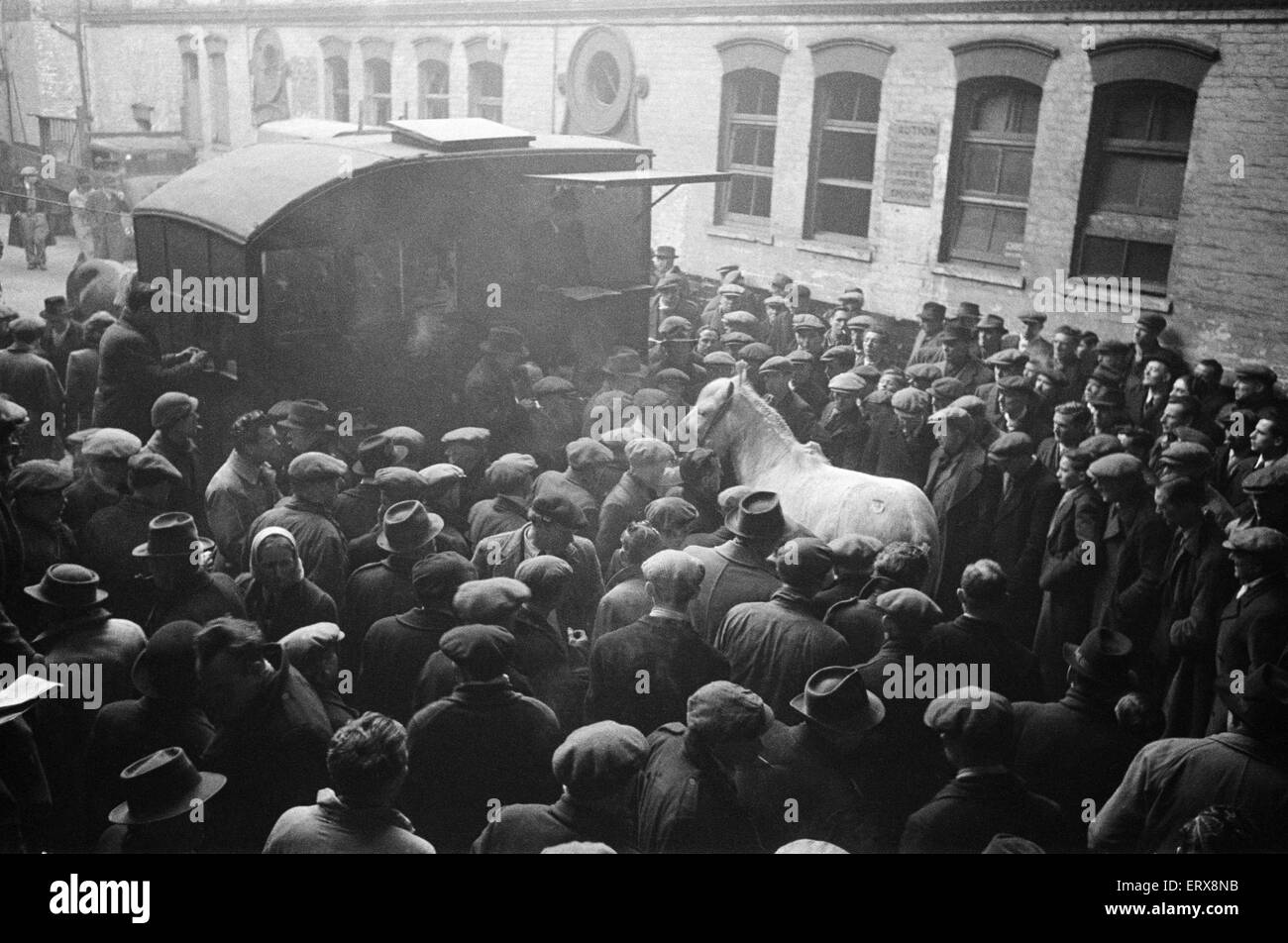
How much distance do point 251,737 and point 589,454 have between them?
2726 mm

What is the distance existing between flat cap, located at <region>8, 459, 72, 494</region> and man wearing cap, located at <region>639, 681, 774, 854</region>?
316 centimetres

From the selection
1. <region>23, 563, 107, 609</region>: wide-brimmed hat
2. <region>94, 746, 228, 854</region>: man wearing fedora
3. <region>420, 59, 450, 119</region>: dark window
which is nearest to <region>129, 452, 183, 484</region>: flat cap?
<region>23, 563, 107, 609</region>: wide-brimmed hat

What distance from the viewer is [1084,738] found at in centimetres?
376

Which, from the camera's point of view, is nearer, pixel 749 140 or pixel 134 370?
pixel 134 370

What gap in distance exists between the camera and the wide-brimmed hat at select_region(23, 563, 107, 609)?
386 cm

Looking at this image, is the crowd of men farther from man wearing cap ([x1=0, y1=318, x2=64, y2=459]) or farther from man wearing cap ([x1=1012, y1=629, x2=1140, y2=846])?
man wearing cap ([x1=0, y1=318, x2=64, y2=459])

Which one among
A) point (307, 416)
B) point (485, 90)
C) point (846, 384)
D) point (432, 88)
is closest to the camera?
point (307, 416)

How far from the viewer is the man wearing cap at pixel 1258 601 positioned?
4.42 m

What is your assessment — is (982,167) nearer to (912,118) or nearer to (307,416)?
(912,118)

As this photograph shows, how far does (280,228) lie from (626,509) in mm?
3977

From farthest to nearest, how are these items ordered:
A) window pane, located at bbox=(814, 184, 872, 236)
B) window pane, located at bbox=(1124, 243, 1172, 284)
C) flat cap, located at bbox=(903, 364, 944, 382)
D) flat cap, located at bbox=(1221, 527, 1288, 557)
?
window pane, located at bbox=(814, 184, 872, 236)
window pane, located at bbox=(1124, 243, 1172, 284)
flat cap, located at bbox=(903, 364, 944, 382)
flat cap, located at bbox=(1221, 527, 1288, 557)

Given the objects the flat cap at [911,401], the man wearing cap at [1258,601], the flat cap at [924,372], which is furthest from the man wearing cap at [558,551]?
the flat cap at [924,372]

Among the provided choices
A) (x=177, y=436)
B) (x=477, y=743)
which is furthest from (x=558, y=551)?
(x=177, y=436)
